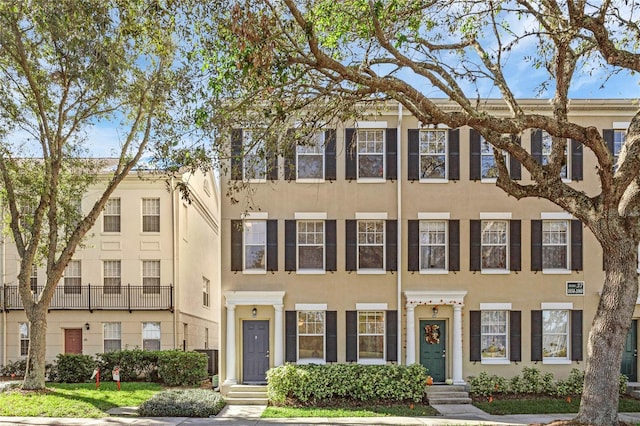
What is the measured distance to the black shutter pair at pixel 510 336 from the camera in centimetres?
Answer: 1688

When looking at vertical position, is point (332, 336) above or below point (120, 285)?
below

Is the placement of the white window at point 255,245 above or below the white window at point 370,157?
below

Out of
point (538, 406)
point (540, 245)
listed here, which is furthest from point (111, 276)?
point (538, 406)

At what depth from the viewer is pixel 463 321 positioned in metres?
16.9

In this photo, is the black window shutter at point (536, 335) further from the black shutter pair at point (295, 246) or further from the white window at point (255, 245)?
the white window at point (255, 245)

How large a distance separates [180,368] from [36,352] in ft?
15.2

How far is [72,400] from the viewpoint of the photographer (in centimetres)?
1445

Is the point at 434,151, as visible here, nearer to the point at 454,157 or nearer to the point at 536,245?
the point at 454,157

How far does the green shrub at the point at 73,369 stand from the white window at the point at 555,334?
47.9 ft

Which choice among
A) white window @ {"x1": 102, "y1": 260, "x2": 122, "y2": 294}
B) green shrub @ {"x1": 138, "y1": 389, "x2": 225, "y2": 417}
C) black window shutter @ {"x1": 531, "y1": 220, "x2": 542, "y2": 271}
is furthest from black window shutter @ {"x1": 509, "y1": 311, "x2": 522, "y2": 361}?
white window @ {"x1": 102, "y1": 260, "x2": 122, "y2": 294}

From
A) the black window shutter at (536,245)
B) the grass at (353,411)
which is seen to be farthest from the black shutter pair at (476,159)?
the grass at (353,411)

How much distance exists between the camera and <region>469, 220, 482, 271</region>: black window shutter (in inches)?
677

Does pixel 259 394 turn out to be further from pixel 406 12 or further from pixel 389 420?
pixel 406 12

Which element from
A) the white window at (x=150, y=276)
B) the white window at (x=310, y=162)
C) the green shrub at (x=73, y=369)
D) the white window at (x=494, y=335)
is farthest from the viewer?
the white window at (x=150, y=276)
